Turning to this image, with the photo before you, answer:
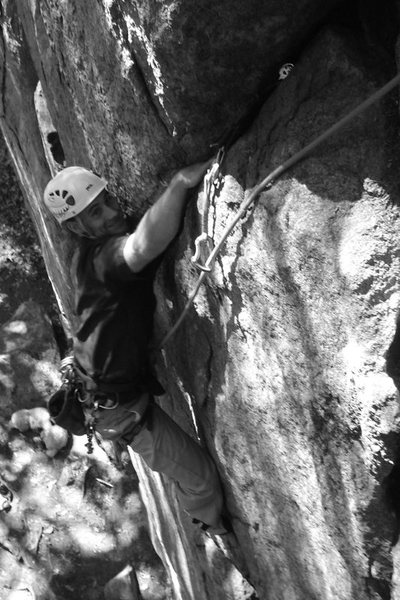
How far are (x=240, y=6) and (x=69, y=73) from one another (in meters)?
1.42

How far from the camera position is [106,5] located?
2.96m

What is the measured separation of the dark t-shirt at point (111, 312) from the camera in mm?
3400

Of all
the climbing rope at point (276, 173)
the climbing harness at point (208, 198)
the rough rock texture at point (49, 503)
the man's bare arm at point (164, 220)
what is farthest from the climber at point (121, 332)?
the rough rock texture at point (49, 503)

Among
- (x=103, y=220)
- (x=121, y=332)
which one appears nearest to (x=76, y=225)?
(x=103, y=220)

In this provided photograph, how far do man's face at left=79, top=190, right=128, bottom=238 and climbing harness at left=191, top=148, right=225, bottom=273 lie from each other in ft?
2.12

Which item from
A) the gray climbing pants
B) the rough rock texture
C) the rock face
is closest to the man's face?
the rock face

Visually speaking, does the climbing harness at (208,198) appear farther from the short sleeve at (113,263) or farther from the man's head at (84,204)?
the man's head at (84,204)

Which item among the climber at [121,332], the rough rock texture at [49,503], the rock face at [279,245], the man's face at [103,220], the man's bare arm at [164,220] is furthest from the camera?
the rough rock texture at [49,503]

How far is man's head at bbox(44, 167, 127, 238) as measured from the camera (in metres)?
3.44

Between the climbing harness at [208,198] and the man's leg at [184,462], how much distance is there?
1.27 metres

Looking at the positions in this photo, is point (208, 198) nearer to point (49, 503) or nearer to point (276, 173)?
point (276, 173)

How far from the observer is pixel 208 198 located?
9.80 ft

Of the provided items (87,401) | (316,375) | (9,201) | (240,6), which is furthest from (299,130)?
(9,201)

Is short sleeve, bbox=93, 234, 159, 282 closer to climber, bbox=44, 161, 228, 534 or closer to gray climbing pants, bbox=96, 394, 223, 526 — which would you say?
climber, bbox=44, 161, 228, 534
